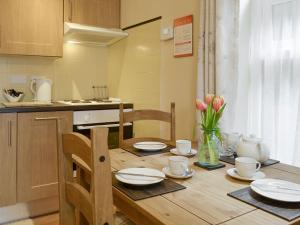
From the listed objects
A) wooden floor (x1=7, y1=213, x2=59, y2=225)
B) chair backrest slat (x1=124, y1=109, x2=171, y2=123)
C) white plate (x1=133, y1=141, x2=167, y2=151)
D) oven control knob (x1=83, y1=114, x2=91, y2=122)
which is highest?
chair backrest slat (x1=124, y1=109, x2=171, y2=123)

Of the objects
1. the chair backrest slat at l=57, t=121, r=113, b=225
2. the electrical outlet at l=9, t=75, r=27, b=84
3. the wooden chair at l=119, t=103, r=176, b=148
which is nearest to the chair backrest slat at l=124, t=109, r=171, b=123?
the wooden chair at l=119, t=103, r=176, b=148

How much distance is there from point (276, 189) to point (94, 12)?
2.58 metres

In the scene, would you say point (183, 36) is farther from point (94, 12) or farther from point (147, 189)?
point (147, 189)

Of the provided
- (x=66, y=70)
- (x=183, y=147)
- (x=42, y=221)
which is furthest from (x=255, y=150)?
(x=66, y=70)

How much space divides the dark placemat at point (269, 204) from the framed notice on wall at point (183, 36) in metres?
1.44

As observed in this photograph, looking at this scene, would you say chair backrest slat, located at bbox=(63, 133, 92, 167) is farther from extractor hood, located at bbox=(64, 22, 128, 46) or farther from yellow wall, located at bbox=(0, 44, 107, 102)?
yellow wall, located at bbox=(0, 44, 107, 102)

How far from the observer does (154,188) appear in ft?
3.39

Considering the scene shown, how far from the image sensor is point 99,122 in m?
2.66

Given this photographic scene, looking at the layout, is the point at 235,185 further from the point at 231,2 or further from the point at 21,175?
the point at 21,175

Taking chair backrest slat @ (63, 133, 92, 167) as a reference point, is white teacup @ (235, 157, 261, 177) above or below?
below

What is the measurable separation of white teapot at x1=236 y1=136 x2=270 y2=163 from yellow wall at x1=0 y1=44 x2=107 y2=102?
226 cm

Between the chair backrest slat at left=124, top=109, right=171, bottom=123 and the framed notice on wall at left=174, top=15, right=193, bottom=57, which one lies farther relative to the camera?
the framed notice on wall at left=174, top=15, right=193, bottom=57

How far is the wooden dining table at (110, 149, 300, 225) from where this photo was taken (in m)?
0.80

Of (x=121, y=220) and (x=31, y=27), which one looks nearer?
(x=121, y=220)
